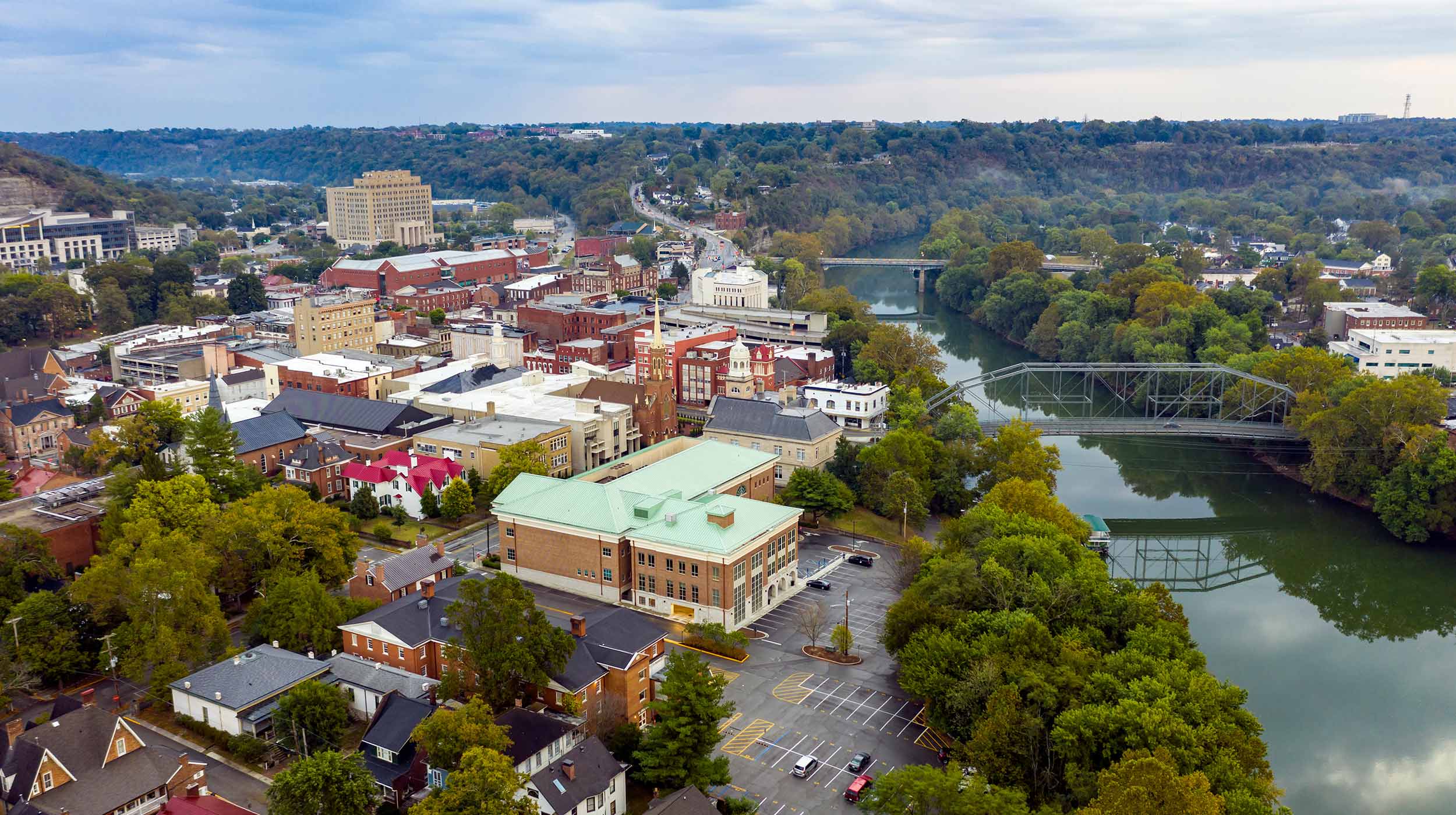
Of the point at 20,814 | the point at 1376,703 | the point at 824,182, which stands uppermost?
the point at 824,182

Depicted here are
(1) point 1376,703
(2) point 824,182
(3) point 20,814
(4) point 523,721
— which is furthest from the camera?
(2) point 824,182

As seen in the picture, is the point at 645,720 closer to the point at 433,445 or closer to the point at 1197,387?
the point at 433,445

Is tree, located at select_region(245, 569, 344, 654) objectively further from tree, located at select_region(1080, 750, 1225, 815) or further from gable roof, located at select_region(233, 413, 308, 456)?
tree, located at select_region(1080, 750, 1225, 815)

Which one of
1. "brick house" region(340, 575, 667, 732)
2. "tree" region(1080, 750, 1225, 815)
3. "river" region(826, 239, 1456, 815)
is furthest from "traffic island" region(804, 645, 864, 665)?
"river" region(826, 239, 1456, 815)

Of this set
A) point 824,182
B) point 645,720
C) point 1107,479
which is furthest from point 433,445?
point 824,182

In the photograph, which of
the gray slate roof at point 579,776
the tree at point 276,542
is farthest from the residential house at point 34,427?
the gray slate roof at point 579,776

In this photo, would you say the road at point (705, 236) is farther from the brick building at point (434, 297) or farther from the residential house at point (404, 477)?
the residential house at point (404, 477)
